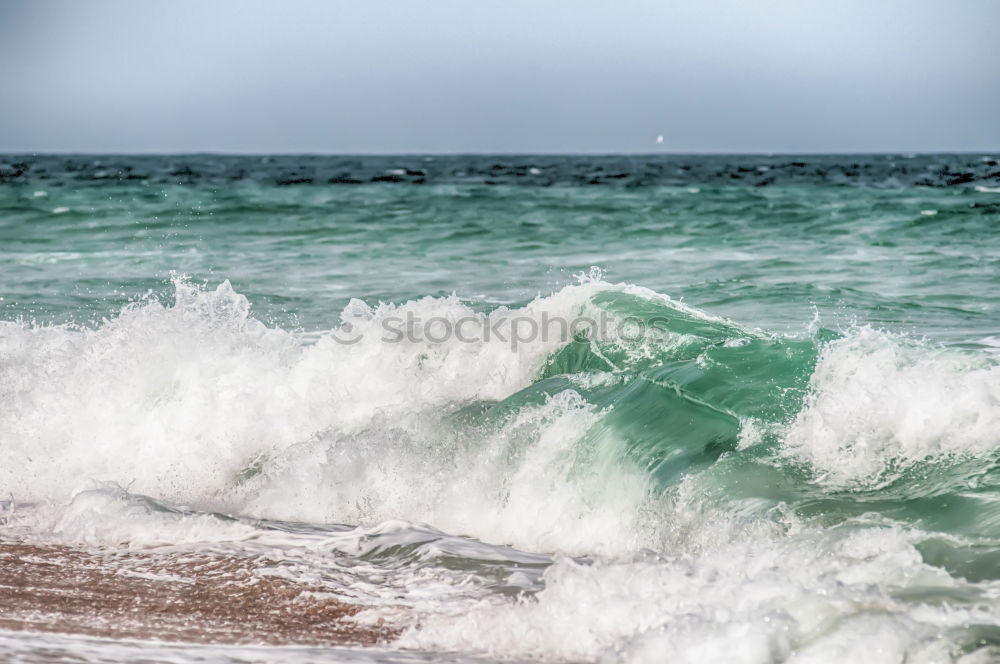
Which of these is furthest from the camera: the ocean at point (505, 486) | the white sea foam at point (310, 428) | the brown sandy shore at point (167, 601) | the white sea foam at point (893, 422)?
the white sea foam at point (310, 428)

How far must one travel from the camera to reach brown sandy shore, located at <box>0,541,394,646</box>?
329cm

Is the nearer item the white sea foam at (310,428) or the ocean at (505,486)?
the ocean at (505,486)

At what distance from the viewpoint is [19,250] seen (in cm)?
1460

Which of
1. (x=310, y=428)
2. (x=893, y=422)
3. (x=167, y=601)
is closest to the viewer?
(x=167, y=601)

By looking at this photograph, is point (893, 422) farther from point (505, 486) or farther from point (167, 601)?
point (167, 601)

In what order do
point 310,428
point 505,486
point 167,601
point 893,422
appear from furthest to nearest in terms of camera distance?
point 310,428 → point 505,486 → point 893,422 → point 167,601

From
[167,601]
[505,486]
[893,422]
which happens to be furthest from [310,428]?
[893,422]

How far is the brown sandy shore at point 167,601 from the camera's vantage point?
10.8 ft

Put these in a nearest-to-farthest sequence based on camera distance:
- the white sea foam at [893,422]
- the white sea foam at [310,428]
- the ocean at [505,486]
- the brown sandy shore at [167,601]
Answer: the ocean at [505,486]
the brown sandy shore at [167,601]
the white sea foam at [893,422]
the white sea foam at [310,428]

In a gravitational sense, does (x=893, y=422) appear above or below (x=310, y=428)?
above

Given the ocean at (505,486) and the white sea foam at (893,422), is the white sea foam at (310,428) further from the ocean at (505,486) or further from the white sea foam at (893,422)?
the white sea foam at (893,422)

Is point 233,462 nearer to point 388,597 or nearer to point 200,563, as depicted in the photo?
point 200,563

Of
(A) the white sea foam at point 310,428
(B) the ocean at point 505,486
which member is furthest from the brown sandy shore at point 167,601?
(A) the white sea foam at point 310,428

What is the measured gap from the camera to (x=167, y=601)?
3.59 metres
